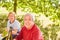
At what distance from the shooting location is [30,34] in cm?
184

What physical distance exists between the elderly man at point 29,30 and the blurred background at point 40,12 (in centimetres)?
7

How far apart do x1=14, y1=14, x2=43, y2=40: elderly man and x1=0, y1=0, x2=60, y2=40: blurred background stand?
7 centimetres

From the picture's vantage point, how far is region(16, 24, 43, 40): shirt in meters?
1.81

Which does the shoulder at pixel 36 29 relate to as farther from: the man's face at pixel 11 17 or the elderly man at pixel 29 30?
the man's face at pixel 11 17

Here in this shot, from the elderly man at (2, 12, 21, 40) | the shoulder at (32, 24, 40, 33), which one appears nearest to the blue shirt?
the elderly man at (2, 12, 21, 40)

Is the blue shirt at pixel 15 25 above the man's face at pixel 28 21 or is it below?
below

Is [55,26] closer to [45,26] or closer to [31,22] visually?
[45,26]

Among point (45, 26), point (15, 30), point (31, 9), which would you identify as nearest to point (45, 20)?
point (45, 26)

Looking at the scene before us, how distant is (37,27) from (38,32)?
7 centimetres

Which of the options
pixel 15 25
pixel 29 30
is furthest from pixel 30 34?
pixel 15 25

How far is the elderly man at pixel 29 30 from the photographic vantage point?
1824 millimetres

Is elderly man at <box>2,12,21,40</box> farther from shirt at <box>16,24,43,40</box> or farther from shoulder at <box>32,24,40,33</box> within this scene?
shoulder at <box>32,24,40,33</box>

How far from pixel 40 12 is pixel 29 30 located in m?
0.26

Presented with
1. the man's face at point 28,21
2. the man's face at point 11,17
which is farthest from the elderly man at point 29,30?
the man's face at point 11,17
